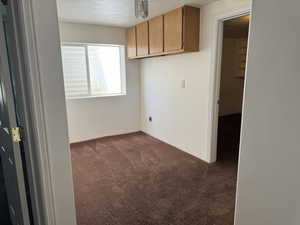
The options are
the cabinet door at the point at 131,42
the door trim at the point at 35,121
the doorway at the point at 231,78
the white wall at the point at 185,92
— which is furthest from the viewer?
the doorway at the point at 231,78

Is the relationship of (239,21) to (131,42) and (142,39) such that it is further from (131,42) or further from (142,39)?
(131,42)

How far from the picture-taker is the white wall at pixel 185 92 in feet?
9.02

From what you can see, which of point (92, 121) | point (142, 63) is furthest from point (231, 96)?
point (92, 121)

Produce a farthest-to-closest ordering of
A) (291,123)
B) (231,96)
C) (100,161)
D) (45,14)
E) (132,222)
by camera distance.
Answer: (231,96), (100,161), (132,222), (45,14), (291,123)

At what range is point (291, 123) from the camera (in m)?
0.76

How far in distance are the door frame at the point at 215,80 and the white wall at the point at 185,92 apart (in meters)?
0.04

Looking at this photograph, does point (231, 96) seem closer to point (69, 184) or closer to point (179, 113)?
point (179, 113)

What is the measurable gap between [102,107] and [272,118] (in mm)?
3676

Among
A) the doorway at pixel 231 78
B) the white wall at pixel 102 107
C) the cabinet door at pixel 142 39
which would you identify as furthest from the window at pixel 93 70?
the doorway at pixel 231 78

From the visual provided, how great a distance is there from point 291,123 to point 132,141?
3466 mm

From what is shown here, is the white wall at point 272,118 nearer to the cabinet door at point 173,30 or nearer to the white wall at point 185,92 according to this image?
the white wall at point 185,92

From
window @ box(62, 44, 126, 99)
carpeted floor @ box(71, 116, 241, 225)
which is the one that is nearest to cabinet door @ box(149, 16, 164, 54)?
window @ box(62, 44, 126, 99)

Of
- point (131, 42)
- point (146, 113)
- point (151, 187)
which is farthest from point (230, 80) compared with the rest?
point (151, 187)

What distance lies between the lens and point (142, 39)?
12.0ft
